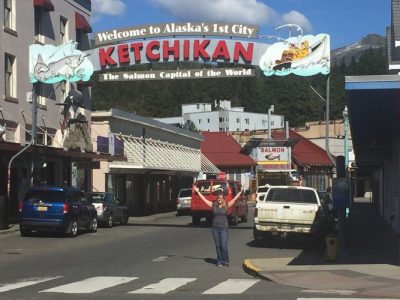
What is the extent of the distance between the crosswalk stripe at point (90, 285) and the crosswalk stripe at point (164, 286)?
0.72 m

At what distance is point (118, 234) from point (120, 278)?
12.4 m

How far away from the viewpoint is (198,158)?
2376 inches

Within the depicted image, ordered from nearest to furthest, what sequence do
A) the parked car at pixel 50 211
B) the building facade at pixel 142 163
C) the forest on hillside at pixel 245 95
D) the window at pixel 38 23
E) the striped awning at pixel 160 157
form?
1. the parked car at pixel 50 211
2. the window at pixel 38 23
3. the building facade at pixel 142 163
4. the striped awning at pixel 160 157
5. the forest on hillside at pixel 245 95

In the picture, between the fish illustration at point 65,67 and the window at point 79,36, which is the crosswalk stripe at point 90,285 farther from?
the window at point 79,36

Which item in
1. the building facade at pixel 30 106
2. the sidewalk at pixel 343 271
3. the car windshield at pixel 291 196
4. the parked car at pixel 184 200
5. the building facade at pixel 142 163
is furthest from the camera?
the parked car at pixel 184 200

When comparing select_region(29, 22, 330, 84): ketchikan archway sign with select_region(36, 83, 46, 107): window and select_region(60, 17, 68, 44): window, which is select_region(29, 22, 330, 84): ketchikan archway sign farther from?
select_region(60, 17, 68, 44): window

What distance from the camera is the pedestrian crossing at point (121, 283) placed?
37.4 feet

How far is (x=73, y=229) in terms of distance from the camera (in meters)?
23.5

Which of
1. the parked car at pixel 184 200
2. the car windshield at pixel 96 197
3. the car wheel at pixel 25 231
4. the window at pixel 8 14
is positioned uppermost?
the window at pixel 8 14

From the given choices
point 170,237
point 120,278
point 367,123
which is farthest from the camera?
point 170,237

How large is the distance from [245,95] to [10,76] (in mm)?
117786

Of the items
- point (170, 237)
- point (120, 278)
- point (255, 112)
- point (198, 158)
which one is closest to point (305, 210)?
point (170, 237)

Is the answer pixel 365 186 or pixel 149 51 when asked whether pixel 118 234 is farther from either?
pixel 365 186

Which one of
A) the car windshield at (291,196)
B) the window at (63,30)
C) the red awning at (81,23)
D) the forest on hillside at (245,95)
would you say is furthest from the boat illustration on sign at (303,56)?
the forest on hillside at (245,95)
